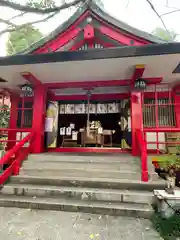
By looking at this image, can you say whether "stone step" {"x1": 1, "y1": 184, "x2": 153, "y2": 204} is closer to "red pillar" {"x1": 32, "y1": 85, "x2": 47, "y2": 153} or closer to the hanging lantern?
"red pillar" {"x1": 32, "y1": 85, "x2": 47, "y2": 153}

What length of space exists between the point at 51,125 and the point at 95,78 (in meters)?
2.74

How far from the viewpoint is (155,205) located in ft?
10.2

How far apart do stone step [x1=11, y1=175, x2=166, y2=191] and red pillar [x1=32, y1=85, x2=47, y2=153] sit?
151cm

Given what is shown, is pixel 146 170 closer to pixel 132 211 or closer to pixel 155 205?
pixel 155 205

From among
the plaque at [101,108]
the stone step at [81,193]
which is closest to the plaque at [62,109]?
the plaque at [101,108]

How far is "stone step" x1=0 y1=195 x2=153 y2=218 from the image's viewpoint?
2939mm

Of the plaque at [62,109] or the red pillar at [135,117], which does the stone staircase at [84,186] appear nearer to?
the red pillar at [135,117]

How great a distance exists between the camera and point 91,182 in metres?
3.74

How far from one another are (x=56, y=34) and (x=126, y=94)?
3.62 m

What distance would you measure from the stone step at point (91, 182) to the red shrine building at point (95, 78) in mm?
724

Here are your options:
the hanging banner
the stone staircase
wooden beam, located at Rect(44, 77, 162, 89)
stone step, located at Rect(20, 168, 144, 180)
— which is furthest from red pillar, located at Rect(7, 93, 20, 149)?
stone step, located at Rect(20, 168, 144, 180)

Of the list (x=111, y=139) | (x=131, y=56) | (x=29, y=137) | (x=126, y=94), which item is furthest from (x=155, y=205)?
(x=111, y=139)

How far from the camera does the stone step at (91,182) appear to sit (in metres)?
3.54

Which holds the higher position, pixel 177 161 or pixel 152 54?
pixel 152 54
